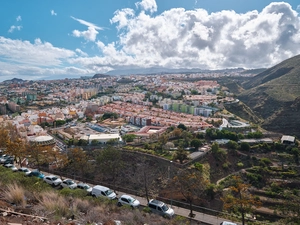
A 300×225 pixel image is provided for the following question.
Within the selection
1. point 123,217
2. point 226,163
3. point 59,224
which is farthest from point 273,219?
point 59,224

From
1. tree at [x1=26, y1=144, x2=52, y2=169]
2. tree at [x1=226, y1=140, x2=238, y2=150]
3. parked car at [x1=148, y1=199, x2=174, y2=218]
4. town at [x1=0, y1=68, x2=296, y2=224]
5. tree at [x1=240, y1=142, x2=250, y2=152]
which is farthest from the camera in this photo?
tree at [x1=240, y1=142, x2=250, y2=152]

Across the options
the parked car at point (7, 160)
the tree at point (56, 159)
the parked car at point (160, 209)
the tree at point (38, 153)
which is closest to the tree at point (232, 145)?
the parked car at point (160, 209)

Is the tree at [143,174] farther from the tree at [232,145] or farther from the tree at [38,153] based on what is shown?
the tree at [232,145]

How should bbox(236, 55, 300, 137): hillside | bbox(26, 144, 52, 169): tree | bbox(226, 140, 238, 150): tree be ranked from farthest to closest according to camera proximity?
bbox(236, 55, 300, 137): hillside
bbox(226, 140, 238, 150): tree
bbox(26, 144, 52, 169): tree

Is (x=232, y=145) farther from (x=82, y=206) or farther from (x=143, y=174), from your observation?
(x=82, y=206)

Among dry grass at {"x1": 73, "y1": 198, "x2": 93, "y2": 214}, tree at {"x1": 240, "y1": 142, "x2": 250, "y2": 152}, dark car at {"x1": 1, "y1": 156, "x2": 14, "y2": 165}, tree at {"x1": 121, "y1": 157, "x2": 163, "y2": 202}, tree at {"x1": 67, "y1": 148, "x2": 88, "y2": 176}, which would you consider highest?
dry grass at {"x1": 73, "y1": 198, "x2": 93, "y2": 214}

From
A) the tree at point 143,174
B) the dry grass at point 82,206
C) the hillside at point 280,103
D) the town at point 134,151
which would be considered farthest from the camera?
the hillside at point 280,103

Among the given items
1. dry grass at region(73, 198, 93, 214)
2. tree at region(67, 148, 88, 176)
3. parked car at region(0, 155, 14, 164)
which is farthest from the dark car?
dry grass at region(73, 198, 93, 214)

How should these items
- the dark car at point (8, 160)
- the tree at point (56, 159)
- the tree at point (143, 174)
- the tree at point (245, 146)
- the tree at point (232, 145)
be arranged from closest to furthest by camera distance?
the tree at point (56, 159) → the tree at point (143, 174) → the dark car at point (8, 160) → the tree at point (232, 145) → the tree at point (245, 146)

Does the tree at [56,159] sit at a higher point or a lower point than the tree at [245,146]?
higher

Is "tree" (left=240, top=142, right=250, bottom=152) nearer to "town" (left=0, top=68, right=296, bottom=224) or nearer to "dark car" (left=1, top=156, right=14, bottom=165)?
"town" (left=0, top=68, right=296, bottom=224)

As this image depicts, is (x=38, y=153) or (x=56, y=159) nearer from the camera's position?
(x=38, y=153)

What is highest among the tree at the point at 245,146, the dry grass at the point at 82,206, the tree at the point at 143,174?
the dry grass at the point at 82,206

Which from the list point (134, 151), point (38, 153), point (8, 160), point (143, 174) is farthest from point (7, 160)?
point (143, 174)
